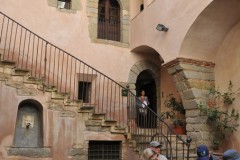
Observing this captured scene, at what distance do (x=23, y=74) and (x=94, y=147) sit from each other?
240cm

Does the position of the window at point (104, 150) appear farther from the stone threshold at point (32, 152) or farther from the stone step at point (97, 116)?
the stone threshold at point (32, 152)

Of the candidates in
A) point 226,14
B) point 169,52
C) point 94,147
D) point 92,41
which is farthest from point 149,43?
point 94,147

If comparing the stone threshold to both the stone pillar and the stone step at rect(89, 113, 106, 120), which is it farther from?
the stone pillar

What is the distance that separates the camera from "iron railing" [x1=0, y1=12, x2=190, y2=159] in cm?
827

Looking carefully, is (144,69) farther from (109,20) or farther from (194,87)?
(194,87)

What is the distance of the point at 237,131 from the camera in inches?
288

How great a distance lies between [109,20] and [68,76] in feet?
8.05

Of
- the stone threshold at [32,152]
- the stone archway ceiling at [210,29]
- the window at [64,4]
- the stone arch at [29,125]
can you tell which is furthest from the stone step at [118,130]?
the window at [64,4]

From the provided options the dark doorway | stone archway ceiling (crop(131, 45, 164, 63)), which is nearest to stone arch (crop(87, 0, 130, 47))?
stone archway ceiling (crop(131, 45, 164, 63))

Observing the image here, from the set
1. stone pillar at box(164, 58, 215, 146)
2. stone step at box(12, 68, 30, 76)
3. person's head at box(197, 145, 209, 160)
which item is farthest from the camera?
stone pillar at box(164, 58, 215, 146)

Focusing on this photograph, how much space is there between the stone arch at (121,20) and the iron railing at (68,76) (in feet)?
3.73

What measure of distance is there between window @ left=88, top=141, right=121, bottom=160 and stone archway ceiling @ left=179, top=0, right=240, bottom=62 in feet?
8.92

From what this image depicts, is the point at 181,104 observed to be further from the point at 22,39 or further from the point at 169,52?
the point at 22,39

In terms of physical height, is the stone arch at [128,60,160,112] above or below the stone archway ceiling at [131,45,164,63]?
below
